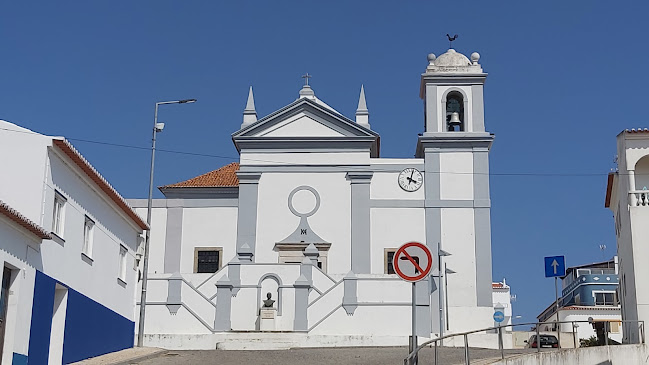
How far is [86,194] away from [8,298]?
15.1 feet

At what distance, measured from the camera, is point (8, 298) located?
1798 centimetres

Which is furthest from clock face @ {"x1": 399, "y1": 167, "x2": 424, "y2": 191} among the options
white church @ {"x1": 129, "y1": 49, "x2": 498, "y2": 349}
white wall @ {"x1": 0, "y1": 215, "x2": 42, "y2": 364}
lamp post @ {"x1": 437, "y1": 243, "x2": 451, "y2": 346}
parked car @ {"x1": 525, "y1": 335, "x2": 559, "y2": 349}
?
white wall @ {"x1": 0, "y1": 215, "x2": 42, "y2": 364}

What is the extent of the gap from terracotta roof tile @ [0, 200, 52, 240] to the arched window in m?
21.9

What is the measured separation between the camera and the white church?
3500 centimetres

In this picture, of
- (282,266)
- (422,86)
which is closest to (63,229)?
(282,266)

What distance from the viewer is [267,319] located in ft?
99.9

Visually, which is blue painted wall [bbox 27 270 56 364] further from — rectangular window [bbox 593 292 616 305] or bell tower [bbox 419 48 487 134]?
rectangular window [bbox 593 292 616 305]

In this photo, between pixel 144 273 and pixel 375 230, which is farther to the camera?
pixel 375 230

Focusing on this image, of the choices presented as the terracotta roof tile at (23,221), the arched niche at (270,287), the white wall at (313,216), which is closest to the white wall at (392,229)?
the white wall at (313,216)

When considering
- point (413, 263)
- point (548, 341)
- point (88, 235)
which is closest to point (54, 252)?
point (88, 235)

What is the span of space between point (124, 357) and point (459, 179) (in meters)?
17.7

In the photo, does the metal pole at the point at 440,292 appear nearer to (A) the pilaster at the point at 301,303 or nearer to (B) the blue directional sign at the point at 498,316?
(B) the blue directional sign at the point at 498,316

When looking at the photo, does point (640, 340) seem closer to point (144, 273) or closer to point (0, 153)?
point (144, 273)

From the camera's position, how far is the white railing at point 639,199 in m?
27.5
